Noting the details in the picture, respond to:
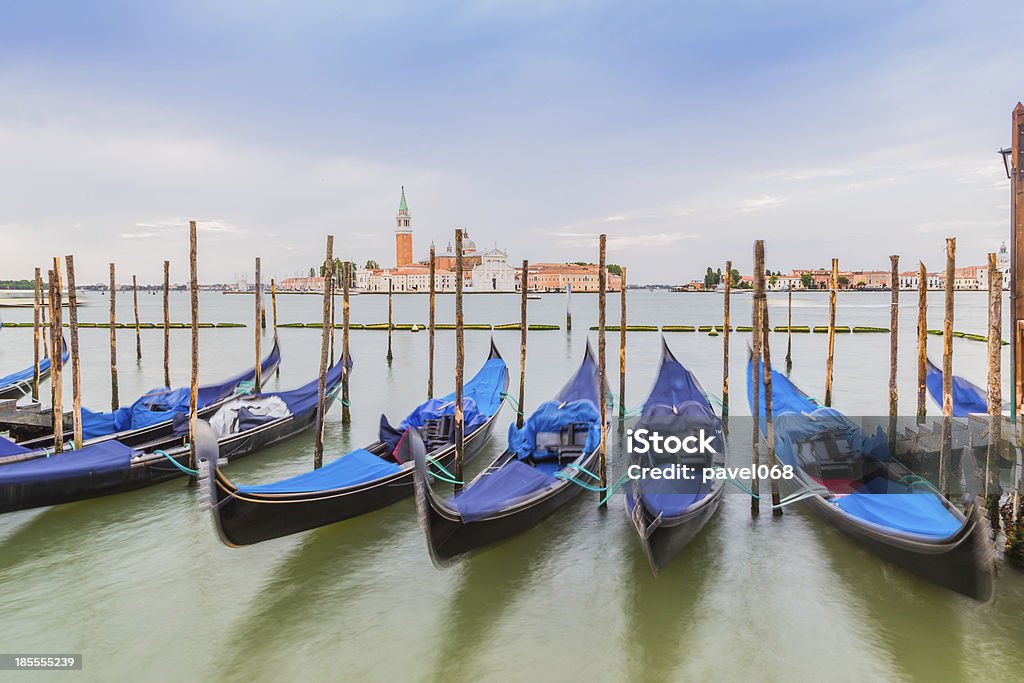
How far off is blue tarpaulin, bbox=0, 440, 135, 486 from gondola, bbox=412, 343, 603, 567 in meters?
2.39

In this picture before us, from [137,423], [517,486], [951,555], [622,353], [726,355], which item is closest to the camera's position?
[951,555]

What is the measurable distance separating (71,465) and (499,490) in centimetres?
299

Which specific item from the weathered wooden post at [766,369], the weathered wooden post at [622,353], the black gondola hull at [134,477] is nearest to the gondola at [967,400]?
the weathered wooden post at [766,369]

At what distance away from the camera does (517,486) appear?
3.98 meters

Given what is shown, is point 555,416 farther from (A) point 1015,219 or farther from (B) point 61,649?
(A) point 1015,219

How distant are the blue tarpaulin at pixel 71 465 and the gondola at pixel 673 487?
3.74 m

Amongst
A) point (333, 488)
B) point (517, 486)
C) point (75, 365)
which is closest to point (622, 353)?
point (517, 486)

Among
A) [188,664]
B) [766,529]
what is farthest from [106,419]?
[766,529]

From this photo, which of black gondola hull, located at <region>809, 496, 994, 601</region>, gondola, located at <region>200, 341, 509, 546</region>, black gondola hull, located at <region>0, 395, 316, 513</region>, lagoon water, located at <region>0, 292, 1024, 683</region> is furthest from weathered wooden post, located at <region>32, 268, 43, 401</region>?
black gondola hull, located at <region>809, 496, 994, 601</region>

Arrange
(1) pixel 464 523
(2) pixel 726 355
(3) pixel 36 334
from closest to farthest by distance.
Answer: (1) pixel 464 523
(2) pixel 726 355
(3) pixel 36 334

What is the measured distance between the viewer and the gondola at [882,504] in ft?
9.43

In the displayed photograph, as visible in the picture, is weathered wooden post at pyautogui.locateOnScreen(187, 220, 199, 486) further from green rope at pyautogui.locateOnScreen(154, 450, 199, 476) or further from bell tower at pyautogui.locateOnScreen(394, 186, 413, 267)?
bell tower at pyautogui.locateOnScreen(394, 186, 413, 267)

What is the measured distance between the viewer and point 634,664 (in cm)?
294

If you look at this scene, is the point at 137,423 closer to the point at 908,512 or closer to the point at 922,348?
the point at 908,512
